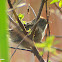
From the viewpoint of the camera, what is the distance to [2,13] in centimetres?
8

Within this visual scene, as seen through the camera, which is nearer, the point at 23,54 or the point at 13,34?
the point at 13,34

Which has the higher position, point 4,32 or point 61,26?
point 4,32

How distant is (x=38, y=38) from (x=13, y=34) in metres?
0.18

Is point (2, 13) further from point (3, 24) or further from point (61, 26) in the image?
point (61, 26)

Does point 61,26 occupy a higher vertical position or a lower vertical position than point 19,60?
higher

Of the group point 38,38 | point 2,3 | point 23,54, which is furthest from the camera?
point 23,54

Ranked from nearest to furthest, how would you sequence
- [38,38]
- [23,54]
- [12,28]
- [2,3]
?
[2,3] < [12,28] < [38,38] < [23,54]

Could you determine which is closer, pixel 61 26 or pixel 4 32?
pixel 4 32

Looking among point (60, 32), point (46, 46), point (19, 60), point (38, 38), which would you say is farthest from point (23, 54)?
point (46, 46)

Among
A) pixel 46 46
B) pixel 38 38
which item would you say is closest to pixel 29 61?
pixel 38 38

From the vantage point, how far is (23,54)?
139 cm

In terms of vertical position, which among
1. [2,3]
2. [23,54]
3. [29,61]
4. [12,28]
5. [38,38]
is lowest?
[29,61]

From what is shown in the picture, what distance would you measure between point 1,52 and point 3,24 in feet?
0.07

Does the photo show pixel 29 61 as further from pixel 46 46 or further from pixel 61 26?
pixel 46 46
